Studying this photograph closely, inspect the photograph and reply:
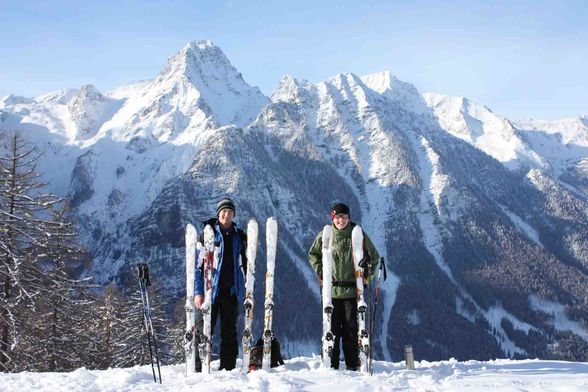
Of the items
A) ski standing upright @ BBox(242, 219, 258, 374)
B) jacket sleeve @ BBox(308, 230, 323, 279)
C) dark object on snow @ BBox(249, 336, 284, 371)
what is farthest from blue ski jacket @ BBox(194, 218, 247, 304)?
jacket sleeve @ BBox(308, 230, 323, 279)

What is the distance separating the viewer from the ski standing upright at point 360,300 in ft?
35.7

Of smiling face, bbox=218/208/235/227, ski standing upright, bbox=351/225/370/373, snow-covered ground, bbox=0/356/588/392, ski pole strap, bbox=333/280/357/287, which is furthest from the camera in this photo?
ski pole strap, bbox=333/280/357/287

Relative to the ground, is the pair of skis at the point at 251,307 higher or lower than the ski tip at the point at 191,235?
lower

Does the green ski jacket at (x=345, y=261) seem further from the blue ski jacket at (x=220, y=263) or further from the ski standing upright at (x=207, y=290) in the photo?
the ski standing upright at (x=207, y=290)

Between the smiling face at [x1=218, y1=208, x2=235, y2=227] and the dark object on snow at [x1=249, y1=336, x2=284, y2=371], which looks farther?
the dark object on snow at [x1=249, y1=336, x2=284, y2=371]

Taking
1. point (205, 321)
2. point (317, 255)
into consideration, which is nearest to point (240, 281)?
point (205, 321)

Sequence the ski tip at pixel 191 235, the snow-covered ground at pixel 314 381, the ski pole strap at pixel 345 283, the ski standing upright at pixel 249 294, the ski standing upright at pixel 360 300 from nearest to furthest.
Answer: the snow-covered ground at pixel 314 381
the ski standing upright at pixel 360 300
the ski pole strap at pixel 345 283
the ski standing upright at pixel 249 294
the ski tip at pixel 191 235

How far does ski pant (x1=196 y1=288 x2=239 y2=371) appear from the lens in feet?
36.3

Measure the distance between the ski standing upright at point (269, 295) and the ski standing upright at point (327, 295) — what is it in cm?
109

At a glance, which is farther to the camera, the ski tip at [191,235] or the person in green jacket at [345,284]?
the ski tip at [191,235]

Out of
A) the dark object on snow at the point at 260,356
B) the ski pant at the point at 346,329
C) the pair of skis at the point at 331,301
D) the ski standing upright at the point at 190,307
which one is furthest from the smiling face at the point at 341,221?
the ski standing upright at the point at 190,307

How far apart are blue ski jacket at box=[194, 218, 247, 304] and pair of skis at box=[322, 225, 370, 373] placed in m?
→ 1.66

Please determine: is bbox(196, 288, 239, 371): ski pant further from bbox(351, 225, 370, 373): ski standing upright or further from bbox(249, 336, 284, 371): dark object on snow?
bbox(351, 225, 370, 373): ski standing upright

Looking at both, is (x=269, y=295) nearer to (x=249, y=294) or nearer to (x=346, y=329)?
(x=249, y=294)
